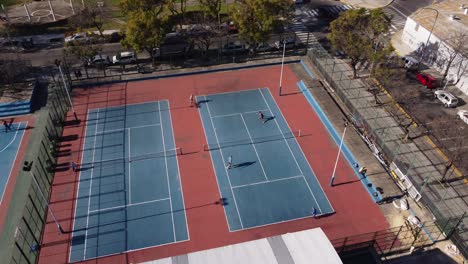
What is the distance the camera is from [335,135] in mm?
40094

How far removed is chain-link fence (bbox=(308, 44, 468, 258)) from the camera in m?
32.3

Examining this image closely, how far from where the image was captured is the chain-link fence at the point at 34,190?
96.8 ft

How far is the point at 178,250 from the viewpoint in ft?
96.9

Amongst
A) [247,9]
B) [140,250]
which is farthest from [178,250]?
[247,9]

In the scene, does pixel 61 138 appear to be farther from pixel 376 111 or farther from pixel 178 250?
pixel 376 111

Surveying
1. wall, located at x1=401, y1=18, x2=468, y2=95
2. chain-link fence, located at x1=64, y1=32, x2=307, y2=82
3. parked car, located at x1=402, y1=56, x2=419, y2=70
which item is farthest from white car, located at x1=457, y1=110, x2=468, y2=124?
chain-link fence, located at x1=64, y1=32, x2=307, y2=82

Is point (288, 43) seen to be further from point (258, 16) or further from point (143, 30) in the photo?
point (143, 30)

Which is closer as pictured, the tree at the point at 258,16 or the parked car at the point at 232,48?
the tree at the point at 258,16

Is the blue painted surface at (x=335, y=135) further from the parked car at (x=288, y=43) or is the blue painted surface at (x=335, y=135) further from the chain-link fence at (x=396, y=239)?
the parked car at (x=288, y=43)

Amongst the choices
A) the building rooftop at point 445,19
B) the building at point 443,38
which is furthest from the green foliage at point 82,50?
the building rooftop at point 445,19

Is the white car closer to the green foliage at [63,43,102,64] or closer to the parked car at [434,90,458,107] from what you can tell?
the parked car at [434,90,458,107]

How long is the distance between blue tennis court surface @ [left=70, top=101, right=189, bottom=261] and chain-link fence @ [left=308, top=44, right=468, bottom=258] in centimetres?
1992

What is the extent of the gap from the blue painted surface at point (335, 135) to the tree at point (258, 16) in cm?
801

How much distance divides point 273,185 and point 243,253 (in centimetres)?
1211
